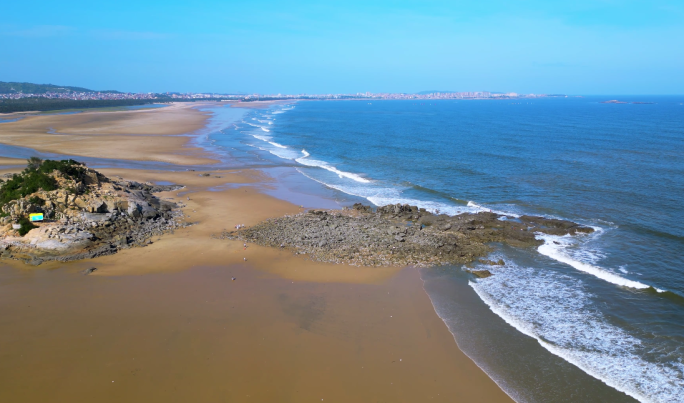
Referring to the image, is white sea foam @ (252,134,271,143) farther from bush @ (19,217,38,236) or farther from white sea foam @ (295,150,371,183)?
bush @ (19,217,38,236)

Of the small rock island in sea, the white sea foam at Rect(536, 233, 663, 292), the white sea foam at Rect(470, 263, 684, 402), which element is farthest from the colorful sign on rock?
the white sea foam at Rect(536, 233, 663, 292)

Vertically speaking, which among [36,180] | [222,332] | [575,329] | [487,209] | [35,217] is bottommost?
[575,329]

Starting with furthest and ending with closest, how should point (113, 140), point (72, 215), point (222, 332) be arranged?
1. point (113, 140)
2. point (72, 215)
3. point (222, 332)

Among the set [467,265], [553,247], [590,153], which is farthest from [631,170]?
[467,265]

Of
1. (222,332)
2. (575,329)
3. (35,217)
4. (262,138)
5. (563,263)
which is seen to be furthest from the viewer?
(262,138)

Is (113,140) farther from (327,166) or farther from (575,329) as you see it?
(575,329)

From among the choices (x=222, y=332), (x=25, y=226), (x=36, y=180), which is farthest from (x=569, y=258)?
(x=36, y=180)

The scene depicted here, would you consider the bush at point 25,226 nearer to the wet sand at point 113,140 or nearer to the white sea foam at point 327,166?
the wet sand at point 113,140

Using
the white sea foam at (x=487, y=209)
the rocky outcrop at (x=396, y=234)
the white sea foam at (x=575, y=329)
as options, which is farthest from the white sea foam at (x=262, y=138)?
the white sea foam at (x=575, y=329)

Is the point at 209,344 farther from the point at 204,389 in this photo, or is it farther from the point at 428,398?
the point at 428,398
